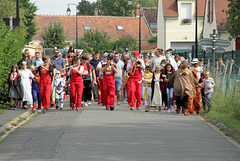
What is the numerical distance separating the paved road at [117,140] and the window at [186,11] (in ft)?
130

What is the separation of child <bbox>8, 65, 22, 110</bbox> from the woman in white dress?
0.13 m

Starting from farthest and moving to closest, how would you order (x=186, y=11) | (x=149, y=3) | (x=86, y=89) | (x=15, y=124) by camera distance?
(x=149, y=3) → (x=186, y=11) → (x=86, y=89) → (x=15, y=124)

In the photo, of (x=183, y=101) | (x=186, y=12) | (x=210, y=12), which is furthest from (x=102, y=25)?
(x=183, y=101)

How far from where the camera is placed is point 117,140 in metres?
9.59

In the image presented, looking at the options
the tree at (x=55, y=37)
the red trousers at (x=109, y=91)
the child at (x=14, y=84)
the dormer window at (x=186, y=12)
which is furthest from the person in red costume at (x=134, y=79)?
the tree at (x=55, y=37)

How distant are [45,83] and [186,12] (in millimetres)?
39036

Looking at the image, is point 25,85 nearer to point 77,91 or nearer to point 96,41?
point 77,91

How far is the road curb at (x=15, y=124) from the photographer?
11005 mm

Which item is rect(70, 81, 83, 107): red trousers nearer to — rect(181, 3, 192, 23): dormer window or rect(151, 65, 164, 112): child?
rect(151, 65, 164, 112): child

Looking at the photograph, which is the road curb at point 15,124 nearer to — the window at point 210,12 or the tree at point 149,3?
the window at point 210,12

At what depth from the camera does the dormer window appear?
52438mm

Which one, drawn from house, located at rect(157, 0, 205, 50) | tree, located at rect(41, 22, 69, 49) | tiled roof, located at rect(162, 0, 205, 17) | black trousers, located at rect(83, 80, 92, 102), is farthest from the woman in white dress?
tree, located at rect(41, 22, 69, 49)

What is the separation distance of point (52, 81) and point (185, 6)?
3843 cm

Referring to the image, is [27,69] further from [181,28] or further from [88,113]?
[181,28]
